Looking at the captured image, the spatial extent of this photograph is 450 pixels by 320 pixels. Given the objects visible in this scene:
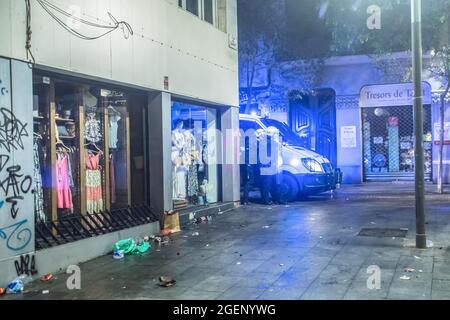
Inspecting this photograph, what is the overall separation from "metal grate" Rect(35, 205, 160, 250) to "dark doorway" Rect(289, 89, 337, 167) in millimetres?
11994

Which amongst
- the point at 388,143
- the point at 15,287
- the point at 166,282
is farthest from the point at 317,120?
the point at 15,287

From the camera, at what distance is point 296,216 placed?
460 inches

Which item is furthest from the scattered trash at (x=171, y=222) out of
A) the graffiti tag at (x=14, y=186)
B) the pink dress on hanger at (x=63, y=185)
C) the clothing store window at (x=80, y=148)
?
the graffiti tag at (x=14, y=186)

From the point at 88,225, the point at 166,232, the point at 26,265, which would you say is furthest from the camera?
the point at 166,232

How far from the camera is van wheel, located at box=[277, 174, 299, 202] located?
555 inches

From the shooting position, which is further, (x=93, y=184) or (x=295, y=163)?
(x=295, y=163)

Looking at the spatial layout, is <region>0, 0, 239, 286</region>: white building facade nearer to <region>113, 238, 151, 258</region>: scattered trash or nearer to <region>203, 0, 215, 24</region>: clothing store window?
<region>203, 0, 215, 24</region>: clothing store window

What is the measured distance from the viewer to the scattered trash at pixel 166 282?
6212 mm

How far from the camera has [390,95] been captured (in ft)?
64.5

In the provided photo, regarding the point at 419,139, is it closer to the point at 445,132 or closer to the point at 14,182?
the point at 14,182

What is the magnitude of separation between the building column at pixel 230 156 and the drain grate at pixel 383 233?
4478 mm

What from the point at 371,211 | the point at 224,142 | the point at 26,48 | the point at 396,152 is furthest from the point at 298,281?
the point at 396,152

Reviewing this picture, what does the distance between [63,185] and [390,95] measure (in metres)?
15.0

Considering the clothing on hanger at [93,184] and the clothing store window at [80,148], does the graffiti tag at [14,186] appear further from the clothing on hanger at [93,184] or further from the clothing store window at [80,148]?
the clothing on hanger at [93,184]
